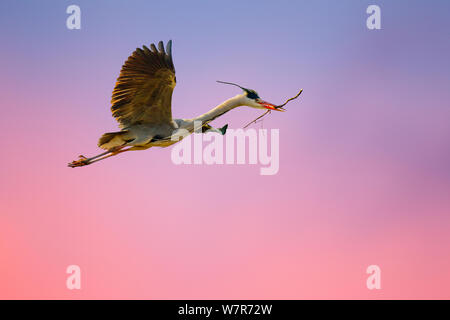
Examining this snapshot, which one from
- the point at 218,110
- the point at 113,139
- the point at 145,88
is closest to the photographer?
the point at 145,88

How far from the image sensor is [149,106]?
38.2ft

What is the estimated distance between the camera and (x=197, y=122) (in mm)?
12281

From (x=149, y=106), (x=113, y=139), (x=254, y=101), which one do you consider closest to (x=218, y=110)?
(x=254, y=101)

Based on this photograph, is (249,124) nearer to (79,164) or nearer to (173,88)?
(173,88)

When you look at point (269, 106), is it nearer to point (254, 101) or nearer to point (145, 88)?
point (254, 101)

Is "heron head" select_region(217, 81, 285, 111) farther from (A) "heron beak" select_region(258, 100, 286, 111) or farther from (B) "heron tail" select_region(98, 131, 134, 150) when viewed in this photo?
(B) "heron tail" select_region(98, 131, 134, 150)

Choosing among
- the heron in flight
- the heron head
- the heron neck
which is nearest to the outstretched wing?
the heron in flight

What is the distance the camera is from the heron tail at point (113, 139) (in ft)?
37.9

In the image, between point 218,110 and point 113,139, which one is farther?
point 218,110

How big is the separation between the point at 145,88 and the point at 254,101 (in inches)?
92.4

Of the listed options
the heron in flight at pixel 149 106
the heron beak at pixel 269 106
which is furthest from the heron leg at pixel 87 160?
the heron beak at pixel 269 106

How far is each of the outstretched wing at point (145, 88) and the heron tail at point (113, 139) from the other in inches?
7.3

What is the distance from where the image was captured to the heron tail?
11.6 meters

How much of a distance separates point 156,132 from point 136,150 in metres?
0.64
